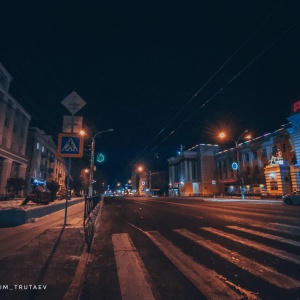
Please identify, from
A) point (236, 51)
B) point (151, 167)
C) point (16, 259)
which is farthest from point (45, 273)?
point (151, 167)

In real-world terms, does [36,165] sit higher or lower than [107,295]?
higher

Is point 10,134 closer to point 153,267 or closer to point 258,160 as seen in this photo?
point 153,267

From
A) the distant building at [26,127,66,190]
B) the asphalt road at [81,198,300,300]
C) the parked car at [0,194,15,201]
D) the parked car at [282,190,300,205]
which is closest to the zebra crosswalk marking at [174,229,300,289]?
the asphalt road at [81,198,300,300]

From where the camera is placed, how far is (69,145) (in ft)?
26.4

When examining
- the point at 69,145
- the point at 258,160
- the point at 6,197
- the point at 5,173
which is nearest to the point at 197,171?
the point at 258,160

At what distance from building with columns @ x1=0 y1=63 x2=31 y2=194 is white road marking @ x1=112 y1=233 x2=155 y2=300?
1243 inches

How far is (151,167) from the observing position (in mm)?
115688

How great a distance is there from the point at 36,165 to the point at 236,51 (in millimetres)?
46063

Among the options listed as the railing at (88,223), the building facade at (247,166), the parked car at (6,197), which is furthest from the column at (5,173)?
the building facade at (247,166)

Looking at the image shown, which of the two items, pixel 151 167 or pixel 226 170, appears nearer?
pixel 226 170

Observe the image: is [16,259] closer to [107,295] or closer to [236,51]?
[107,295]

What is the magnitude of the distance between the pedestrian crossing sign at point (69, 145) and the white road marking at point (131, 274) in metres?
3.59

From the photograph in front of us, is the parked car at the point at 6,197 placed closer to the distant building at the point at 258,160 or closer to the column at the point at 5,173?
the column at the point at 5,173

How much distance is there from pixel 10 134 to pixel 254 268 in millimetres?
39579
